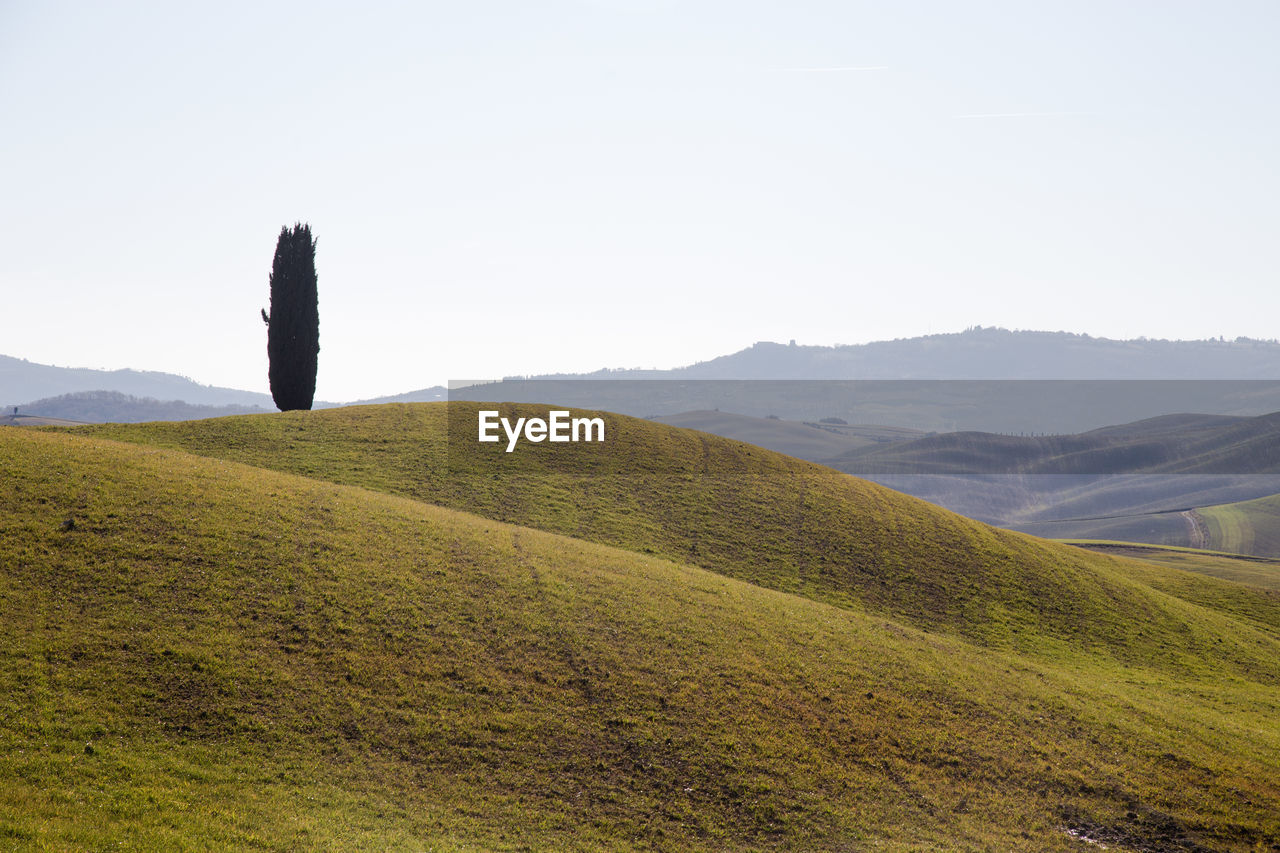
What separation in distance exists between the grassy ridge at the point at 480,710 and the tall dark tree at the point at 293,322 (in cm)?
3403

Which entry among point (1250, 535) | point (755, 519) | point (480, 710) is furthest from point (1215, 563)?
point (1250, 535)

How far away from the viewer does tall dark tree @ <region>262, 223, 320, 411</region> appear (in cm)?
6769

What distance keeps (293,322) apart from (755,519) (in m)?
42.0

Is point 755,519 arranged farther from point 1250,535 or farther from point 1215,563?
point 1250,535

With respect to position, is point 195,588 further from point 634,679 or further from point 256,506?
point 634,679

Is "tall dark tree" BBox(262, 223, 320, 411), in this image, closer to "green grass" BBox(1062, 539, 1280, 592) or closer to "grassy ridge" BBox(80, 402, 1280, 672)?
"grassy ridge" BBox(80, 402, 1280, 672)

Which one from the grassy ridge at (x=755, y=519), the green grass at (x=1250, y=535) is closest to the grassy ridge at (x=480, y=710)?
the grassy ridge at (x=755, y=519)

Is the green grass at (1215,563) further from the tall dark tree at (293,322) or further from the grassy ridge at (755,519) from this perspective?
the tall dark tree at (293,322)

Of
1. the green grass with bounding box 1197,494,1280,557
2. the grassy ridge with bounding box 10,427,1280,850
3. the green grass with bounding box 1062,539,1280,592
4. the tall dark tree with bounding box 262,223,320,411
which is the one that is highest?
the tall dark tree with bounding box 262,223,320,411

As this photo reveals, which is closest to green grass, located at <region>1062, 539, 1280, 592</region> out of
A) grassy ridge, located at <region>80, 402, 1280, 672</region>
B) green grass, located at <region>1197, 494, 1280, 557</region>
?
grassy ridge, located at <region>80, 402, 1280, 672</region>

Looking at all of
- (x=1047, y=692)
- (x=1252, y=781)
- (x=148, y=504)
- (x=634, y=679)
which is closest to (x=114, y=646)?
(x=148, y=504)

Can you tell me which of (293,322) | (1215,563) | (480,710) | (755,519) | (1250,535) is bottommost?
(1250,535)

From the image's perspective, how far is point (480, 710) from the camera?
22125 millimetres

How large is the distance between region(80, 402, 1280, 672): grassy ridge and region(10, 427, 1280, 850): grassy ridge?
7.98 metres
